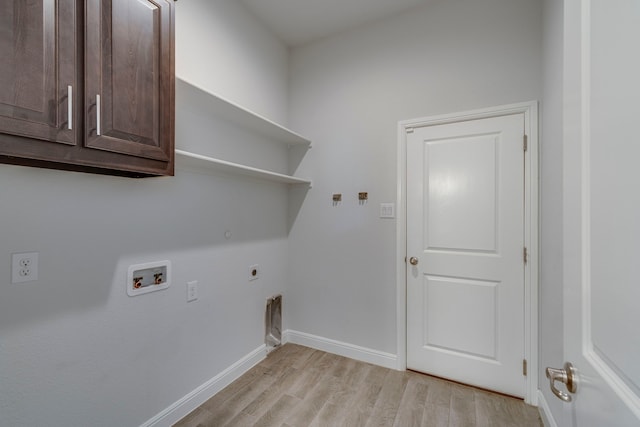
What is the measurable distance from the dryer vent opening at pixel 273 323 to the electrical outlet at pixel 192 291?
2.67ft

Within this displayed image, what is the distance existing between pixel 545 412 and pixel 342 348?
56.9 inches

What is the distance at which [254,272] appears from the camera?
93.9 inches

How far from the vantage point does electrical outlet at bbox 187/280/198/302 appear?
5.99ft

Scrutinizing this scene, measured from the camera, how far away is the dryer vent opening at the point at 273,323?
253 centimetres

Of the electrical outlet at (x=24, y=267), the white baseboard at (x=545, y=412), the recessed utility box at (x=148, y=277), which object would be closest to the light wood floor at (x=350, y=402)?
the white baseboard at (x=545, y=412)

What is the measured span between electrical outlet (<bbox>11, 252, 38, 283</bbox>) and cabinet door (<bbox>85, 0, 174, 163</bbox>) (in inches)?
22.0

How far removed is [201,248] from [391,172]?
63.1 inches

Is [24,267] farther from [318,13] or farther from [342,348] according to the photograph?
[318,13]

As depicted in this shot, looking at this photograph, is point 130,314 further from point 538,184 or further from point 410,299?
point 538,184

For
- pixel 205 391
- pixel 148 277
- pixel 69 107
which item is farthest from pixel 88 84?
pixel 205 391

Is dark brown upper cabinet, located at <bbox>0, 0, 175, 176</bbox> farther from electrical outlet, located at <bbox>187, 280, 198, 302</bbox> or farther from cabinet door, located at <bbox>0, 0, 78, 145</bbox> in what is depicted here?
electrical outlet, located at <bbox>187, 280, 198, 302</bbox>

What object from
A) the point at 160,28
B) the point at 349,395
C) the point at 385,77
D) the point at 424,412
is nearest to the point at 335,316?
the point at 349,395

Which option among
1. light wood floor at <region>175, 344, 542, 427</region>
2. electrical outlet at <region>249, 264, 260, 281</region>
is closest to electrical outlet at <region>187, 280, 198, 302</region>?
electrical outlet at <region>249, 264, 260, 281</region>

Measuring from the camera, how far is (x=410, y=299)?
7.50ft
